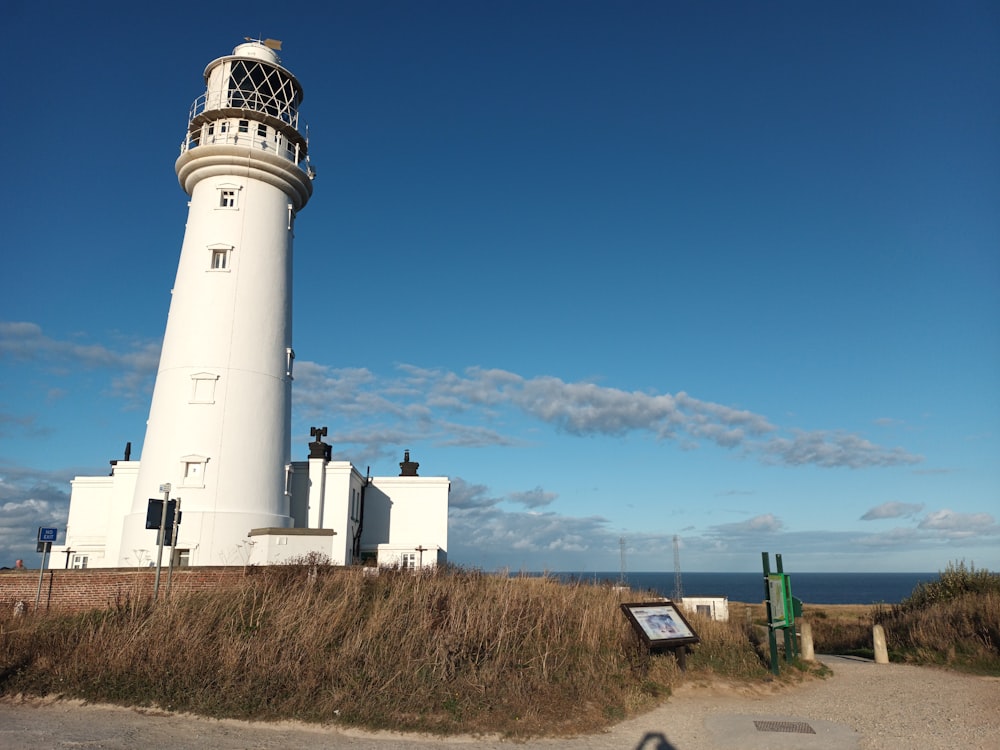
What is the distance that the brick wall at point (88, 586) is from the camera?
46.5ft

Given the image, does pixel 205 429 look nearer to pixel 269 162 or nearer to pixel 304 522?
pixel 304 522

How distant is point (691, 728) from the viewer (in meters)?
10.2

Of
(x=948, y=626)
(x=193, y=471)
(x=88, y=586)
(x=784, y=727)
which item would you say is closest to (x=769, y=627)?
(x=784, y=727)

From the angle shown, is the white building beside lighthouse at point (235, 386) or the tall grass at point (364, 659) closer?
the tall grass at point (364, 659)

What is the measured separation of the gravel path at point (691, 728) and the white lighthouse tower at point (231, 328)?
1007 cm

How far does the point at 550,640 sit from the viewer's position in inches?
507

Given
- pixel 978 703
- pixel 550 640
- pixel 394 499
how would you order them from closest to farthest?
1. pixel 978 703
2. pixel 550 640
3. pixel 394 499

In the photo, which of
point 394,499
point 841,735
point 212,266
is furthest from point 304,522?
point 841,735

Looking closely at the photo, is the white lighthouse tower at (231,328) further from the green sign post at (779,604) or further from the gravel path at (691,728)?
the green sign post at (779,604)

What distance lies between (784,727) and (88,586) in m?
13.2

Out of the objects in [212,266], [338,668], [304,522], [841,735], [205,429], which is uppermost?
[212,266]

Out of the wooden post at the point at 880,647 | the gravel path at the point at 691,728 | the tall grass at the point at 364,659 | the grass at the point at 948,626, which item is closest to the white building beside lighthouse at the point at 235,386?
the tall grass at the point at 364,659

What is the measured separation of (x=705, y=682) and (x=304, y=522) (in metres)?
15.4

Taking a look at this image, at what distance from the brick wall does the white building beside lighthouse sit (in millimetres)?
4368
